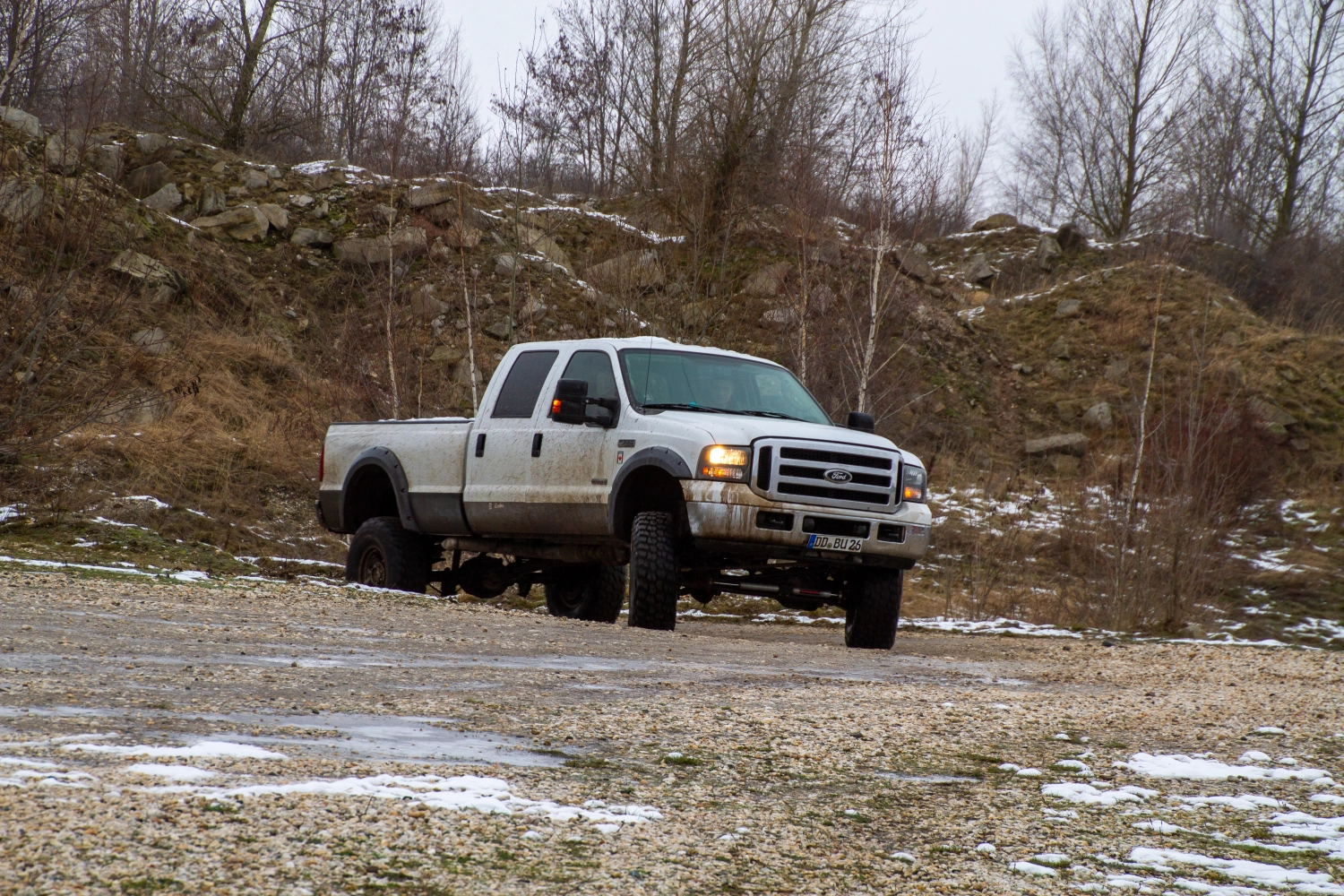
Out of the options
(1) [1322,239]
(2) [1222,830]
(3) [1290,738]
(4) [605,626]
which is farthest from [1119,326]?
(2) [1222,830]

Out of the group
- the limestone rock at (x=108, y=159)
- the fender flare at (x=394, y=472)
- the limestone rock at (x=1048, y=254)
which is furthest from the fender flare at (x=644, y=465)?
the limestone rock at (x=1048, y=254)

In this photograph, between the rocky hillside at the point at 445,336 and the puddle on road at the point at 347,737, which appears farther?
the rocky hillside at the point at 445,336

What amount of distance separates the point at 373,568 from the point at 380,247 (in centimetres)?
1559

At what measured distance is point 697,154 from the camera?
88.3 ft

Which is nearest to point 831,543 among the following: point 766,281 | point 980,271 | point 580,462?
point 580,462

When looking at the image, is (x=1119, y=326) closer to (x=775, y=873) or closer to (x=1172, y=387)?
(x=1172, y=387)

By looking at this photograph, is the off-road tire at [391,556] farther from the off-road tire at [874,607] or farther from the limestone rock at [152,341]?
the limestone rock at [152,341]

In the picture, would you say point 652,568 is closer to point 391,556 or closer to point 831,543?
point 831,543

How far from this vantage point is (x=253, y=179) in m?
27.8

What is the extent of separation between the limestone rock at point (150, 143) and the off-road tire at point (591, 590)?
19789mm

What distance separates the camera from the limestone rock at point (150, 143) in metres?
27.0

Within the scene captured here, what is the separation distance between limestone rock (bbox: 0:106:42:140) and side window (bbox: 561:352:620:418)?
17.7 meters

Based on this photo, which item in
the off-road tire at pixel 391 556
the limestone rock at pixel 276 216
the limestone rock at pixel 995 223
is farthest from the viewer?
the limestone rock at pixel 995 223

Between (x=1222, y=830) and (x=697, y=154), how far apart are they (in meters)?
24.4
